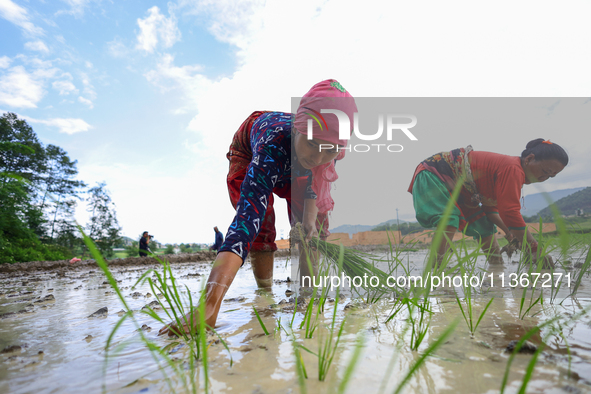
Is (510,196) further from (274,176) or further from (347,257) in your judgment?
(274,176)

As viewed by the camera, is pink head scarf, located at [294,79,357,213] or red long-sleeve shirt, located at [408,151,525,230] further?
red long-sleeve shirt, located at [408,151,525,230]

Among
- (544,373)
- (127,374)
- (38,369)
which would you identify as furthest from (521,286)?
(38,369)

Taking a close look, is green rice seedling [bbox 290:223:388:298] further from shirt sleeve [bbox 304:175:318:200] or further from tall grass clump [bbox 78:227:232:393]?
tall grass clump [bbox 78:227:232:393]

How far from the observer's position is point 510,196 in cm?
193

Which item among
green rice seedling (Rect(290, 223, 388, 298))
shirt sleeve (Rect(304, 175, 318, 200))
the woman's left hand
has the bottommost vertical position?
green rice seedling (Rect(290, 223, 388, 298))

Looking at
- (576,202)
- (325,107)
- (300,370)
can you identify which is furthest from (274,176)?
(576,202)

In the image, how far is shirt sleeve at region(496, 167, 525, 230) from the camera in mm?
1864

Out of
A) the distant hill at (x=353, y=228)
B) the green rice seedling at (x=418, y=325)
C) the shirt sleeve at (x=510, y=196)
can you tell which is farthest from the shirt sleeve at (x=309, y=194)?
the shirt sleeve at (x=510, y=196)

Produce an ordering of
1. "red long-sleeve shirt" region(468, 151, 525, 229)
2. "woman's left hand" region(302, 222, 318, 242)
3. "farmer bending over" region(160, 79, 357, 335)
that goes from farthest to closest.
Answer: "woman's left hand" region(302, 222, 318, 242) → "red long-sleeve shirt" region(468, 151, 525, 229) → "farmer bending over" region(160, 79, 357, 335)

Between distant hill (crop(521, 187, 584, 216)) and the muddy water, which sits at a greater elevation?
distant hill (crop(521, 187, 584, 216))

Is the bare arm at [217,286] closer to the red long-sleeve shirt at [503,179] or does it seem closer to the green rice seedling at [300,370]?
the green rice seedling at [300,370]

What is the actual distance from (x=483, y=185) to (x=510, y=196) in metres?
0.20

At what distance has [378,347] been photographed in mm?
896

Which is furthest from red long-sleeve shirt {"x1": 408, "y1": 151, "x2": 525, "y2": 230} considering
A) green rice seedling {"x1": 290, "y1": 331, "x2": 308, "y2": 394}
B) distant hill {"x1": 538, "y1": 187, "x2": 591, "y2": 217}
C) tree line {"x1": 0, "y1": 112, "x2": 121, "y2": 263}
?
tree line {"x1": 0, "y1": 112, "x2": 121, "y2": 263}
